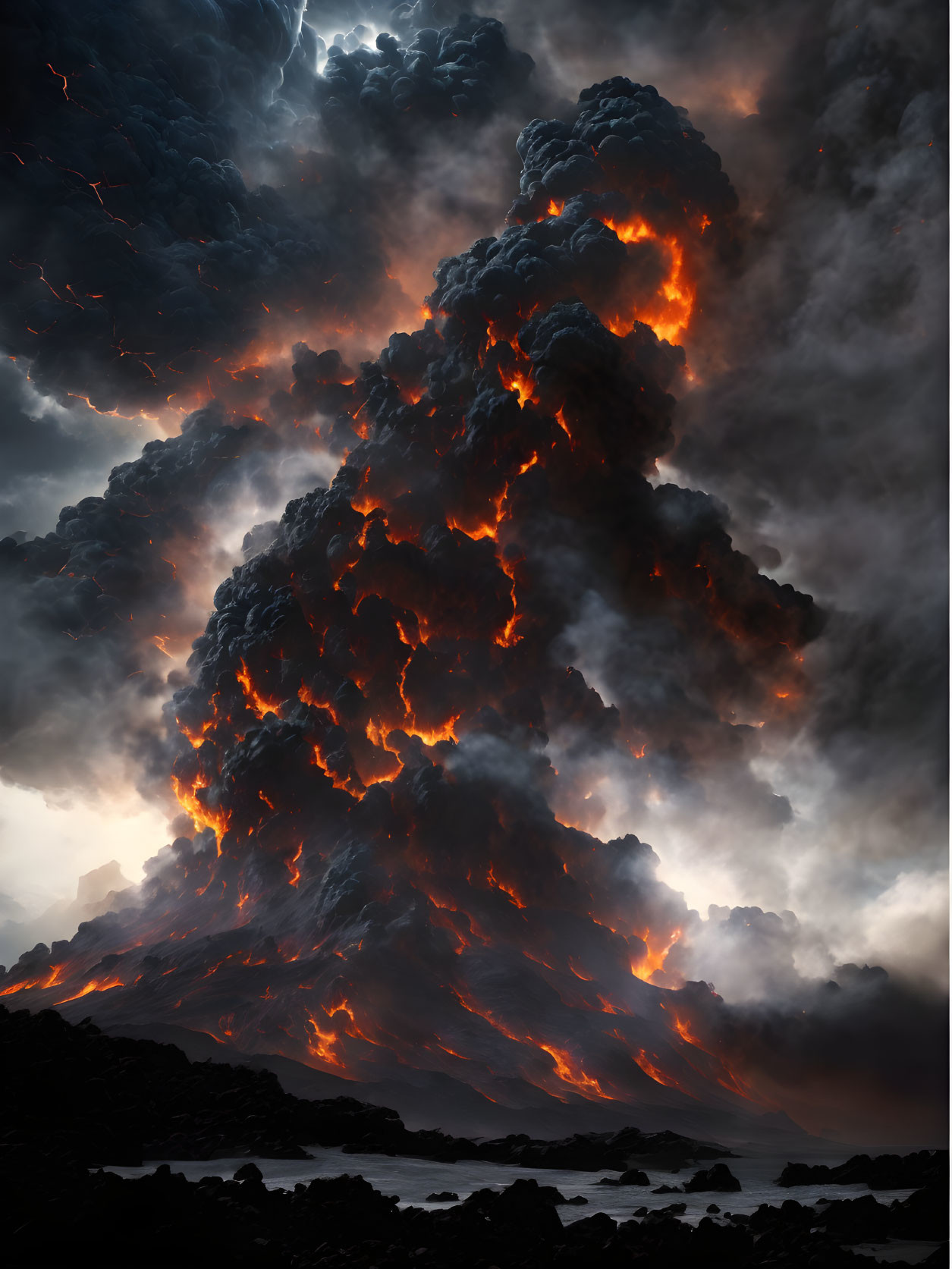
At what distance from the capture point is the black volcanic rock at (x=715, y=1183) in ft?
57.6

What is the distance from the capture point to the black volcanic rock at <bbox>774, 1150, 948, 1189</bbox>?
16.1 meters

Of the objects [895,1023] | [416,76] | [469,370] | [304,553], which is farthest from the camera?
[416,76]

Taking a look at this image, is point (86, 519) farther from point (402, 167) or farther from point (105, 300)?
point (402, 167)

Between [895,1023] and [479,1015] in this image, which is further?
[895,1023]

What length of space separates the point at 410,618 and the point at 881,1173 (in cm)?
4436

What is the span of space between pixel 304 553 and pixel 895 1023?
4523 cm

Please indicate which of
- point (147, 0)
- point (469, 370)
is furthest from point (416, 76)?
point (469, 370)

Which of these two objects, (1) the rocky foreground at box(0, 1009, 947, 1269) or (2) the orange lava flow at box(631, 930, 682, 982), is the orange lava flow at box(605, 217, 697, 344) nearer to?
(2) the orange lava flow at box(631, 930, 682, 982)

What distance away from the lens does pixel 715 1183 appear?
17.6 metres

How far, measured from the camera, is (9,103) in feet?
203

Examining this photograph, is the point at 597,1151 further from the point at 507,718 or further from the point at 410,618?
the point at 410,618

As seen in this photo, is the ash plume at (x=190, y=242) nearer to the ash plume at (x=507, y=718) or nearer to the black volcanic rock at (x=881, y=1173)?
the ash plume at (x=507, y=718)

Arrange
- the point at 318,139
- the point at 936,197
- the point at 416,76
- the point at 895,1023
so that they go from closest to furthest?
the point at 895,1023
the point at 936,197
the point at 416,76
the point at 318,139

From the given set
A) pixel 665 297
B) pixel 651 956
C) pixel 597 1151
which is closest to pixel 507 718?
pixel 651 956
